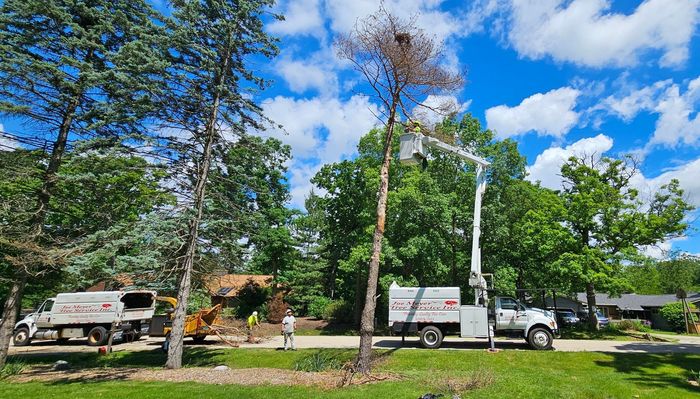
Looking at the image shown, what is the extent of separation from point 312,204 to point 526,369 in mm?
37661

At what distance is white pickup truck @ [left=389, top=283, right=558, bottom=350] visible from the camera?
14500 mm

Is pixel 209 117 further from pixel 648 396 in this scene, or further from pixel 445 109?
pixel 648 396

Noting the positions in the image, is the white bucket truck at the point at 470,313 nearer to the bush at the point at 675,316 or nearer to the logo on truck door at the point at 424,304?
the logo on truck door at the point at 424,304

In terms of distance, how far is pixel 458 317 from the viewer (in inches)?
595

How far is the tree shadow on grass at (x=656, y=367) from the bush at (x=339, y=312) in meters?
19.1

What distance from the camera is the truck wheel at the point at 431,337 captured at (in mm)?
14969

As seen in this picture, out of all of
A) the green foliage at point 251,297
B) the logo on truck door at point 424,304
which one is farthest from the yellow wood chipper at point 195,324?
the green foliage at point 251,297

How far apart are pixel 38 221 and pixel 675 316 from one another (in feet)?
148

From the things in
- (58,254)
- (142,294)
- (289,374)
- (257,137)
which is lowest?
(289,374)

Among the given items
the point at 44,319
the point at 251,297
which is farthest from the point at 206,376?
the point at 251,297

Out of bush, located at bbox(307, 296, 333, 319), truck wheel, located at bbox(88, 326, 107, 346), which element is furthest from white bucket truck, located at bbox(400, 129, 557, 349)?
bush, located at bbox(307, 296, 333, 319)

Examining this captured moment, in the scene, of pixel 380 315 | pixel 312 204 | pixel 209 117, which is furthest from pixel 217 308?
pixel 312 204

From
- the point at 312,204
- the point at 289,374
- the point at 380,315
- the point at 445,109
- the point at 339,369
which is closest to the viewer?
the point at 289,374

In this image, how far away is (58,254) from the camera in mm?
12023
